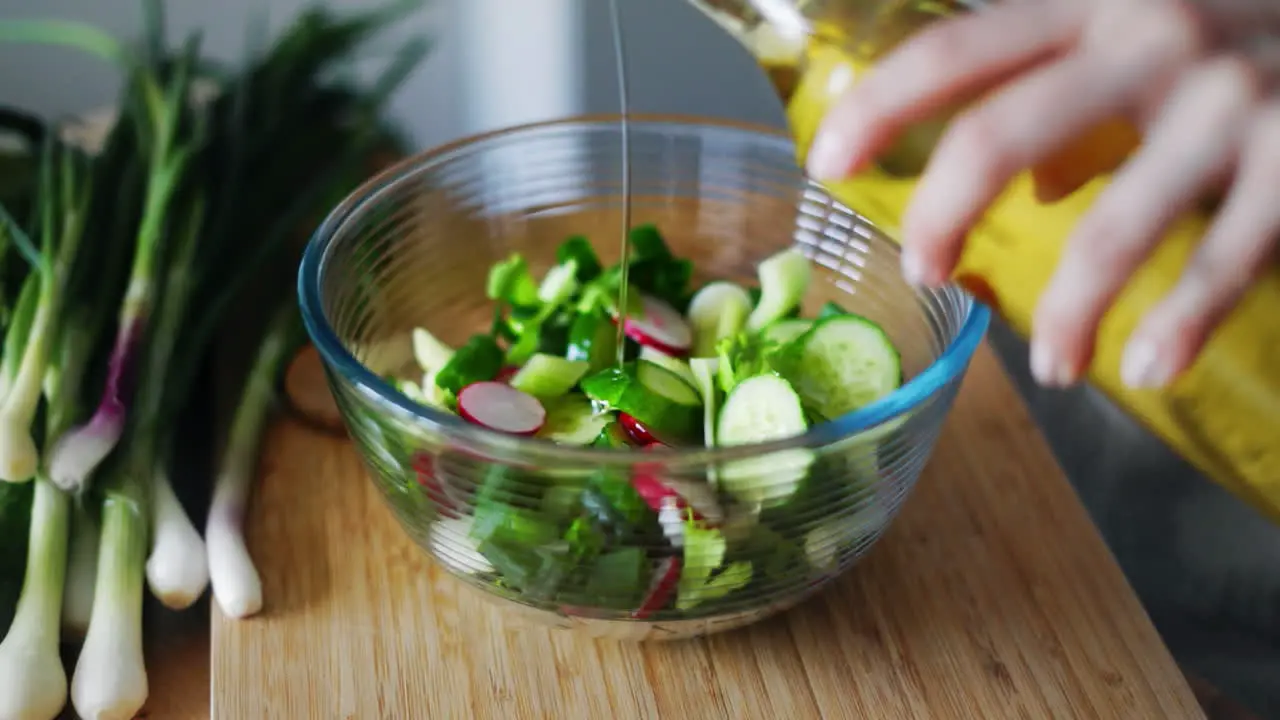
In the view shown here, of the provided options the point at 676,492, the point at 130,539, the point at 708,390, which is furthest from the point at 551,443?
the point at 130,539

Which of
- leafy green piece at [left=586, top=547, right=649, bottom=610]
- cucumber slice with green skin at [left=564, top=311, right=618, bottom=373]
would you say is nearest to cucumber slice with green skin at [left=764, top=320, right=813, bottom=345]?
cucumber slice with green skin at [left=564, top=311, right=618, bottom=373]

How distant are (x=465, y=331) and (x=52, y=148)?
1.34ft

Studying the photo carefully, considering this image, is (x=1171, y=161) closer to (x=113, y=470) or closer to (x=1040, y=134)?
(x=1040, y=134)

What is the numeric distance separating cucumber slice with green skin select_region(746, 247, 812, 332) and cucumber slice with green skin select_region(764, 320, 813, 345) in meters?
0.01

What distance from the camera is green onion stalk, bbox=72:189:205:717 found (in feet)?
2.13

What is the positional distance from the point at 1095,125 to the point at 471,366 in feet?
1.47

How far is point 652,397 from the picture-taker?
2.06ft

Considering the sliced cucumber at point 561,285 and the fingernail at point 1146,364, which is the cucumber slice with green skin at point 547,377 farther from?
the fingernail at point 1146,364

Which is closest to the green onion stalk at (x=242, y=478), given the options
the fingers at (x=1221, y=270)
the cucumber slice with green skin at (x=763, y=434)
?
the cucumber slice with green skin at (x=763, y=434)

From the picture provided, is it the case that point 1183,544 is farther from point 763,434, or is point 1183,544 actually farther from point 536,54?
point 536,54

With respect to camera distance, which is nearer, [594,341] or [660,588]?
[660,588]

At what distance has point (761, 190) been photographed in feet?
2.86

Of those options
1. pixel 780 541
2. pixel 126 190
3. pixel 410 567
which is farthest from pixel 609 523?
pixel 126 190

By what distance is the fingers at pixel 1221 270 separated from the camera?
1.15 feet
